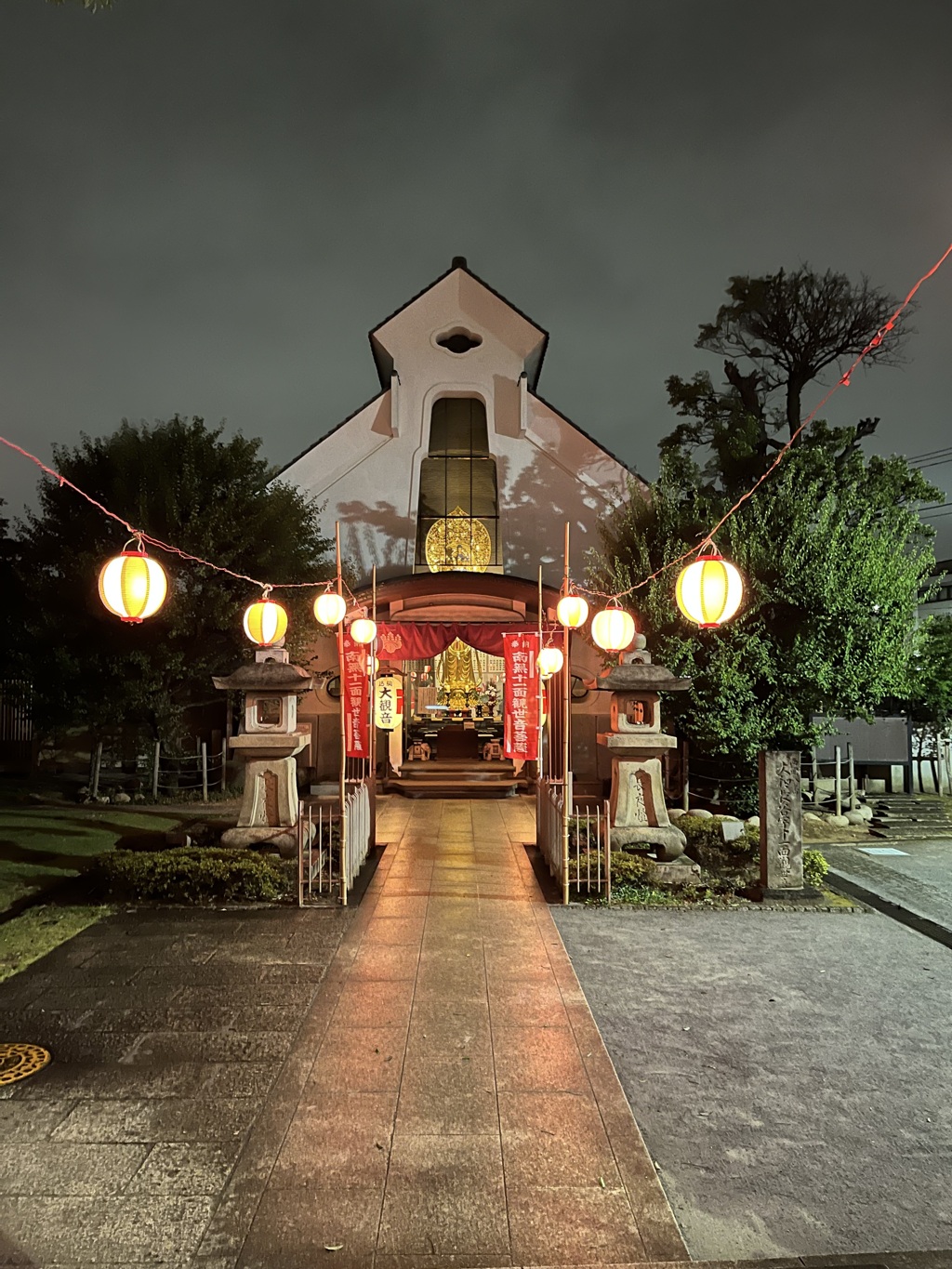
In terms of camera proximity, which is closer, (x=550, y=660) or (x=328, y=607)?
(x=328, y=607)

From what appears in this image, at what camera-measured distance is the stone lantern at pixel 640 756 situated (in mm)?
12094

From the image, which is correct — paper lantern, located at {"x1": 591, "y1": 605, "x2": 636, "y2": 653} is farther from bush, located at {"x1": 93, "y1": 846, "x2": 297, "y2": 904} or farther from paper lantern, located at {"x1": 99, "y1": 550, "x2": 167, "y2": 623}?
paper lantern, located at {"x1": 99, "y1": 550, "x2": 167, "y2": 623}

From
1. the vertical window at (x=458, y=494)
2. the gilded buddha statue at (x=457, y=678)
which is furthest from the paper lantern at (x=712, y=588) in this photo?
the gilded buddha statue at (x=457, y=678)

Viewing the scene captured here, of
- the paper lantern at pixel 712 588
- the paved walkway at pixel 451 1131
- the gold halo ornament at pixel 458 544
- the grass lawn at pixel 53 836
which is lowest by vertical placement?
the paved walkway at pixel 451 1131

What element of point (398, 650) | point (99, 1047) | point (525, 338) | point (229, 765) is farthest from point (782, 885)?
point (525, 338)

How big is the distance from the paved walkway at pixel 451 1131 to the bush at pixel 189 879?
2.20 metres

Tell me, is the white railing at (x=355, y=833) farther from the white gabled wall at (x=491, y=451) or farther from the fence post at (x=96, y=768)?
the white gabled wall at (x=491, y=451)

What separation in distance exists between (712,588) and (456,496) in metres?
15.6

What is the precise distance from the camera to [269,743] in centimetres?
1222

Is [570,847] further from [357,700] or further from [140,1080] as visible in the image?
[357,700]

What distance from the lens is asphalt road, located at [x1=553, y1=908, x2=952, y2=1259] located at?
12.7 feet

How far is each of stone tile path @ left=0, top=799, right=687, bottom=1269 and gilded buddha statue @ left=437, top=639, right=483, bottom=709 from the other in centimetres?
1894

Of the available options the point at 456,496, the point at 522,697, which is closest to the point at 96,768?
the point at 522,697

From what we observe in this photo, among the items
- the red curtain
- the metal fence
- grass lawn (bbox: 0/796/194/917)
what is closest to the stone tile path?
the metal fence
